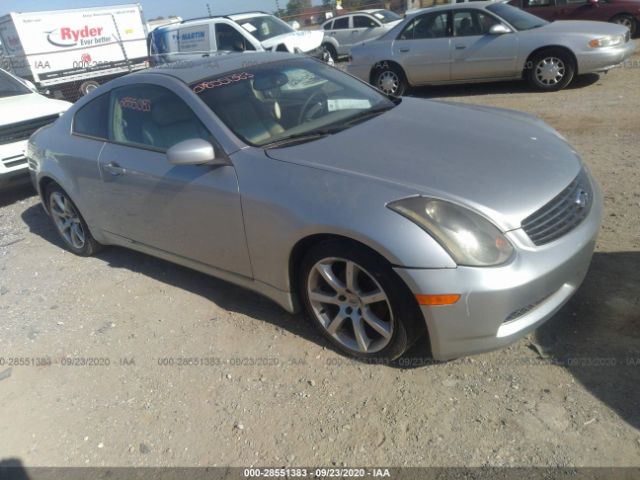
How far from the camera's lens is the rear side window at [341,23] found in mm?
16781

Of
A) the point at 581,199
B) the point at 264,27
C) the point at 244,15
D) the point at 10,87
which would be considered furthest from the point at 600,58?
the point at 10,87

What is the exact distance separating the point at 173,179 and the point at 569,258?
2.30 m

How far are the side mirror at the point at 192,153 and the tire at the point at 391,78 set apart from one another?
7051mm

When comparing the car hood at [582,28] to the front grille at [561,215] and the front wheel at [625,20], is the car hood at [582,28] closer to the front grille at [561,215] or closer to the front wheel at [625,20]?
the front wheel at [625,20]

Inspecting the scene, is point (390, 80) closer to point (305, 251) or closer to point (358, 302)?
point (305, 251)

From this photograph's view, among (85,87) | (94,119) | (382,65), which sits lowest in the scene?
(85,87)

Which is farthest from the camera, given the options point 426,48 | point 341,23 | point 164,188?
point 341,23

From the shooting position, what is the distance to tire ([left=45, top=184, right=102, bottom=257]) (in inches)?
183

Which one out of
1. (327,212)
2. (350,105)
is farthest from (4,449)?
(350,105)

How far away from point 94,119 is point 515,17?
7.10 metres

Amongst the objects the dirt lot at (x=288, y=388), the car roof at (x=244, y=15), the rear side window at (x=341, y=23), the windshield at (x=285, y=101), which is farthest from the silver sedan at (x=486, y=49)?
the rear side window at (x=341, y=23)

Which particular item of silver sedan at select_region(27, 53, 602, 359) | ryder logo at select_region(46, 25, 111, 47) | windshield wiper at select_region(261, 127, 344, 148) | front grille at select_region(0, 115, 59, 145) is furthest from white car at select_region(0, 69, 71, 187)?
ryder logo at select_region(46, 25, 111, 47)

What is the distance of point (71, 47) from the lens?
15.5 meters

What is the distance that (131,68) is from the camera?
16.9 meters
